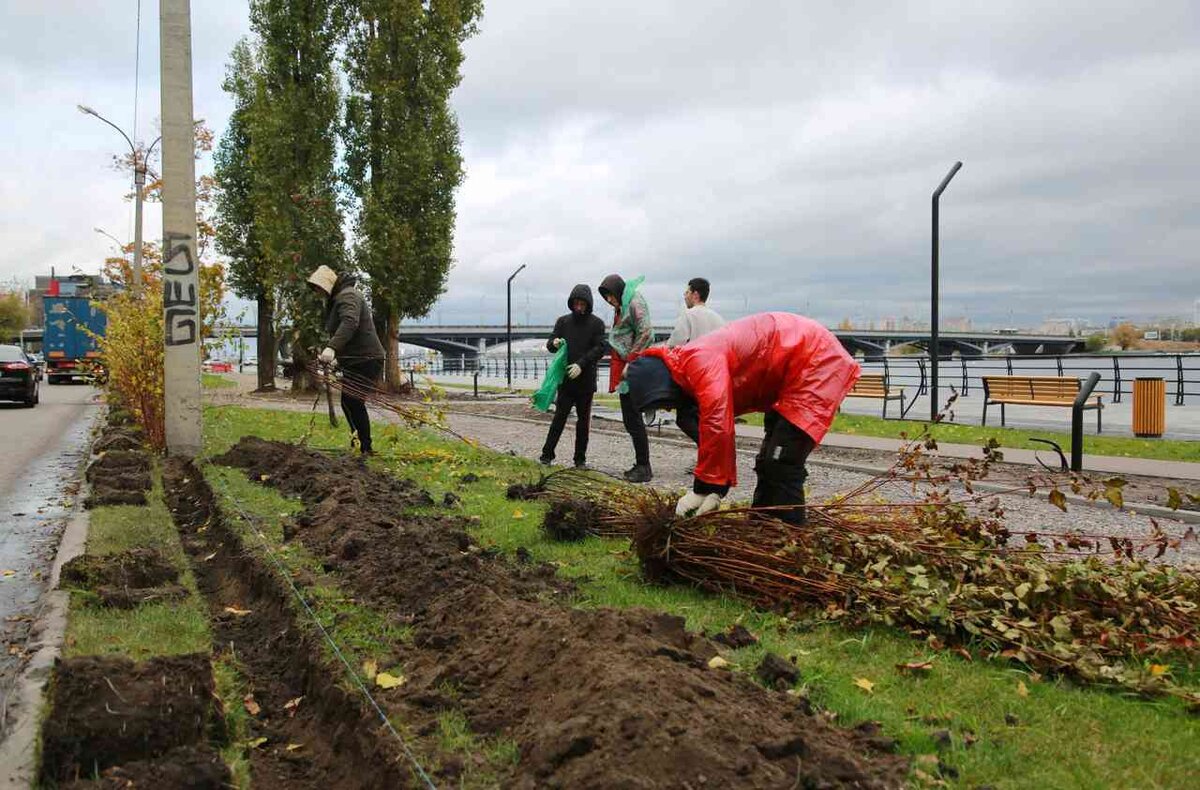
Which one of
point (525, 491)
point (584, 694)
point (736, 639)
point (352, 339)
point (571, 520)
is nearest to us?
point (584, 694)

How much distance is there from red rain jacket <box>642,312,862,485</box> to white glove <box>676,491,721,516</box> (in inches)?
5.5

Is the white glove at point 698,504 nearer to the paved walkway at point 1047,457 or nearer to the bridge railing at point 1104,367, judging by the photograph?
the paved walkway at point 1047,457

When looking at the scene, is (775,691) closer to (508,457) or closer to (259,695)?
(259,695)

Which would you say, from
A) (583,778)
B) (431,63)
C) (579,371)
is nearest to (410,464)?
(579,371)

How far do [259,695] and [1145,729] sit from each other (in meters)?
3.19

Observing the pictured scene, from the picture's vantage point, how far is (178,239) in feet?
33.9

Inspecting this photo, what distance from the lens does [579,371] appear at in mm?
9188

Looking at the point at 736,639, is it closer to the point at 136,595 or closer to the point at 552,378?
the point at 136,595

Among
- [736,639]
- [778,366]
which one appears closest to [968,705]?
[736,639]

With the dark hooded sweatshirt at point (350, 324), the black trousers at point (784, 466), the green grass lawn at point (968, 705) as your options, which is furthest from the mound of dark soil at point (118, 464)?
the black trousers at point (784, 466)

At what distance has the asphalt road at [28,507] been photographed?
4.61 m

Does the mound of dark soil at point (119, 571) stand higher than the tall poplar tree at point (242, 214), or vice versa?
the tall poplar tree at point (242, 214)

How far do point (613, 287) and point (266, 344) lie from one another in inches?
1003

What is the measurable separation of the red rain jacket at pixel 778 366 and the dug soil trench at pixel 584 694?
133cm
